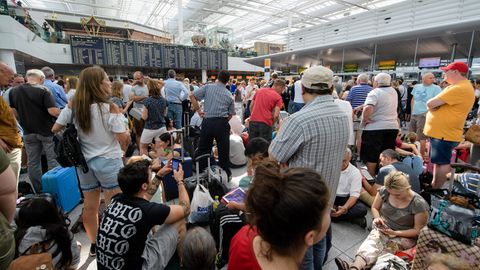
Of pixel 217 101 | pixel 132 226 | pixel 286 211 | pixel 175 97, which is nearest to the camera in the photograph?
pixel 286 211

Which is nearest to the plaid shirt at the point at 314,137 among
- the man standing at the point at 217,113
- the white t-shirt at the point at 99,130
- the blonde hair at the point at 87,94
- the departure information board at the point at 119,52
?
the white t-shirt at the point at 99,130

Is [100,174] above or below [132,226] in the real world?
above

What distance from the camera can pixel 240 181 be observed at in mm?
2357

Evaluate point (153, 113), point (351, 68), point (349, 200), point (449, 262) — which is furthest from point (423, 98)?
point (351, 68)

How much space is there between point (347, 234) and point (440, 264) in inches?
49.1

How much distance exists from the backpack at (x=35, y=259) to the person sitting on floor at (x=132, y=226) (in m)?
0.26

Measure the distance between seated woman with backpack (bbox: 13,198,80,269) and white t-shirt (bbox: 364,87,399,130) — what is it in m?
3.44

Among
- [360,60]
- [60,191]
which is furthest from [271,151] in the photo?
[360,60]

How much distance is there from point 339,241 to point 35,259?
2.40 m

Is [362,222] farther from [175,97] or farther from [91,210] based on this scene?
[175,97]

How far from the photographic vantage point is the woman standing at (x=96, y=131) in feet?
5.92

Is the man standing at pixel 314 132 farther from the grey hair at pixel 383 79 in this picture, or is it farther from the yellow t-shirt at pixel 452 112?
the grey hair at pixel 383 79

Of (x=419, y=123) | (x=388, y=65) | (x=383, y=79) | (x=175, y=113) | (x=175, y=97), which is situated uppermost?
(x=388, y=65)

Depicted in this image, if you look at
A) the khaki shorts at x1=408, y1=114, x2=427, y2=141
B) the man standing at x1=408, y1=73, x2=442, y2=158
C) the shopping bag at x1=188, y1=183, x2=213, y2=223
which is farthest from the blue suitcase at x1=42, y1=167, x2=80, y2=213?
the khaki shorts at x1=408, y1=114, x2=427, y2=141
